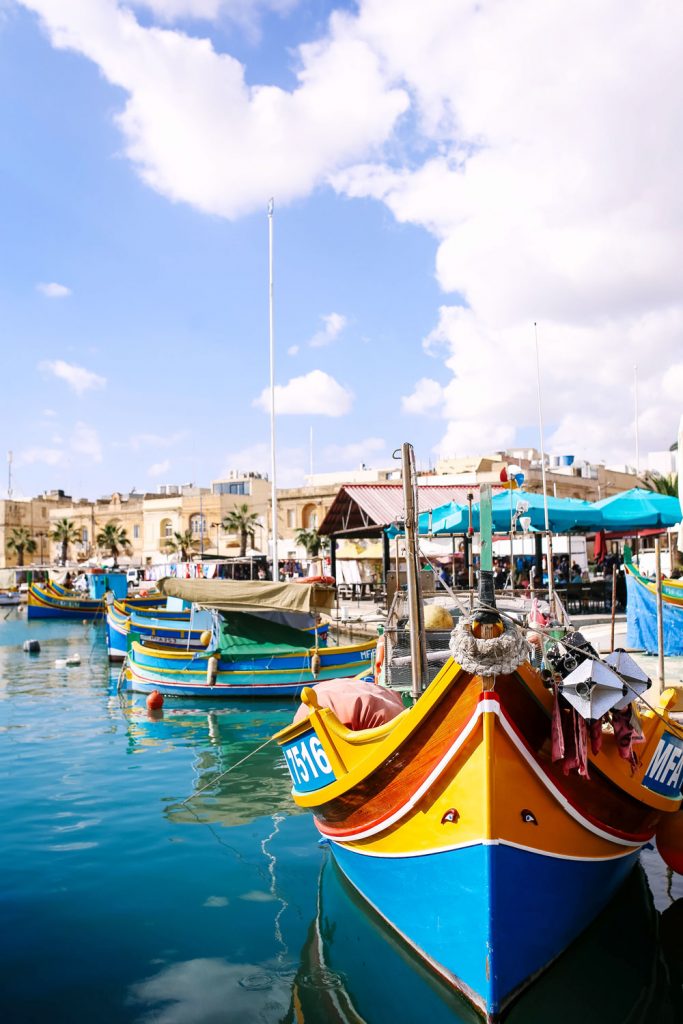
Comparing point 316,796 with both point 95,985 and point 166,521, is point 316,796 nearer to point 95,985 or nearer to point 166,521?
point 95,985

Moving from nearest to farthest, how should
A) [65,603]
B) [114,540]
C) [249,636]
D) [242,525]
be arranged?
[249,636] < [65,603] < [242,525] < [114,540]

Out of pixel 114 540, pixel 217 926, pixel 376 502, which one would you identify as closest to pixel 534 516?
pixel 376 502

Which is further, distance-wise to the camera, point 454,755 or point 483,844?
point 454,755

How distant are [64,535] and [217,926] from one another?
67.6m

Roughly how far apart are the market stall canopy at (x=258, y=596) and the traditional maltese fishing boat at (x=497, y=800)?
11492 millimetres

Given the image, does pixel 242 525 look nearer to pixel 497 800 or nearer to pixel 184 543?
pixel 184 543

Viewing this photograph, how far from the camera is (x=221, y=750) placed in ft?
45.8

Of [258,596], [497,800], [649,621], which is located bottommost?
[497,800]

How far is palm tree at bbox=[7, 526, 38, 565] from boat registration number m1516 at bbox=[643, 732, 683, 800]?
239ft

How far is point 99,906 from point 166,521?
60.4 m

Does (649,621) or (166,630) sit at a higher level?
(649,621)

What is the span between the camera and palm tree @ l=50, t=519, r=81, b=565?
70.0m

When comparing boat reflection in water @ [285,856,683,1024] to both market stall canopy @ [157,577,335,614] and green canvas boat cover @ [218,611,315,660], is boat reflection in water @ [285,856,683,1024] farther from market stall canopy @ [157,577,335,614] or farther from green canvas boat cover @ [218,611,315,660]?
green canvas boat cover @ [218,611,315,660]

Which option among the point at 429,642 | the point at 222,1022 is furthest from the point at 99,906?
the point at 429,642
